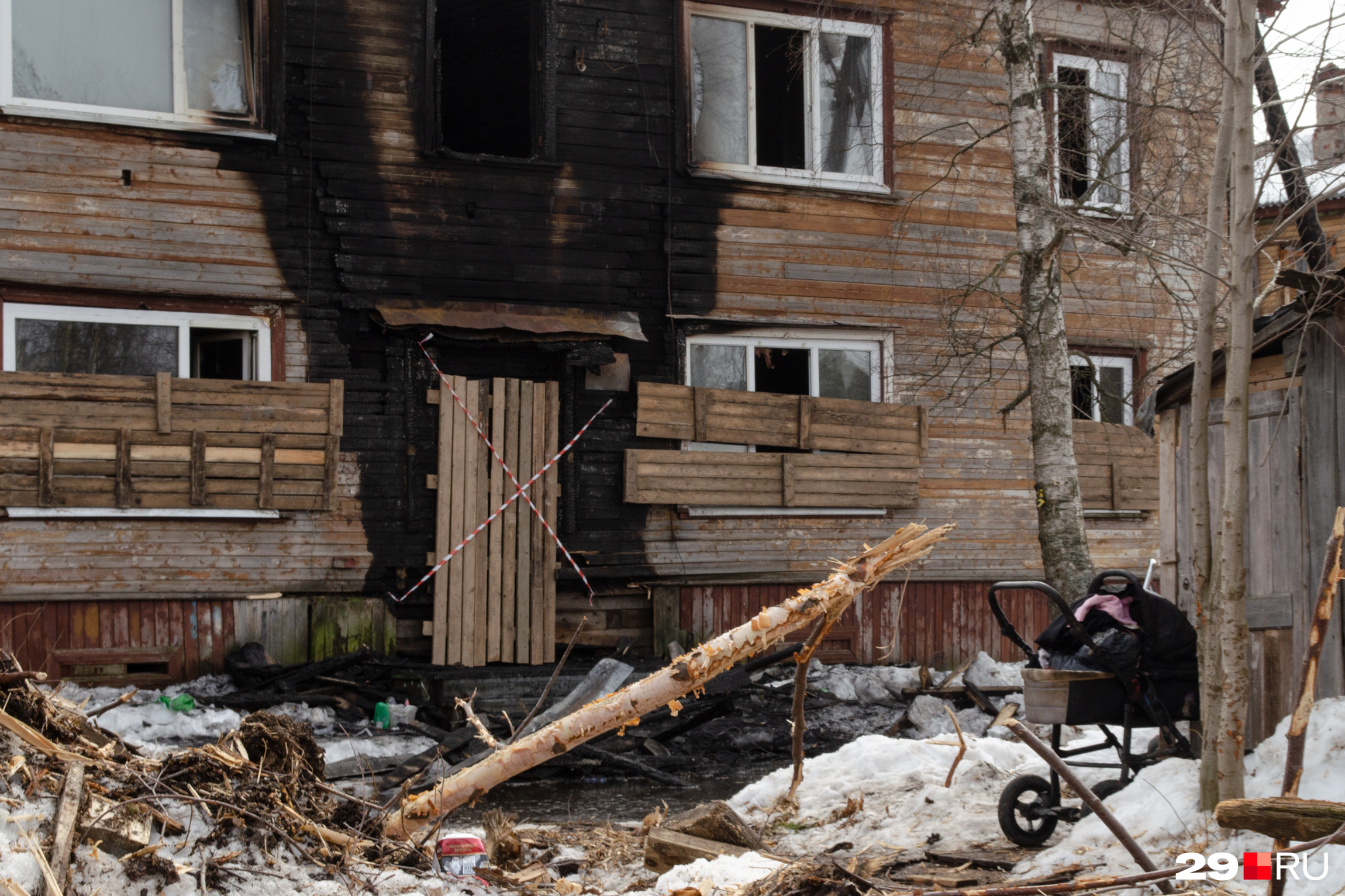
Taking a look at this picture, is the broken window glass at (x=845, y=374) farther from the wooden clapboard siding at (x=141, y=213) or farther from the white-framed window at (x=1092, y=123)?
the wooden clapboard siding at (x=141, y=213)

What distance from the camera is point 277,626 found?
10.2m

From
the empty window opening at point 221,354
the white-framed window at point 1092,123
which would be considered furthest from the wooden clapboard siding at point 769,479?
the empty window opening at point 221,354

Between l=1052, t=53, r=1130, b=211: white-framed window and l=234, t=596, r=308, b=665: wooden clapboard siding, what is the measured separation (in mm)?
8024

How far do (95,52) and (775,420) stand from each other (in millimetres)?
6666

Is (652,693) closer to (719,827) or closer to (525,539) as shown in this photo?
(719,827)

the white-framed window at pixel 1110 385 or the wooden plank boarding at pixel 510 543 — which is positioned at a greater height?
the white-framed window at pixel 1110 385

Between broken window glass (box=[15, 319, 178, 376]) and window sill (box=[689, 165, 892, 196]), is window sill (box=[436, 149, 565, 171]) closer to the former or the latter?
window sill (box=[689, 165, 892, 196])

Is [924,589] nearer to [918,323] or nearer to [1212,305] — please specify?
[918,323]

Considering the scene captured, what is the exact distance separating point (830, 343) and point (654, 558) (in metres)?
2.84

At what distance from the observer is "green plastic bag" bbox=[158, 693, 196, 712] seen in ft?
29.2

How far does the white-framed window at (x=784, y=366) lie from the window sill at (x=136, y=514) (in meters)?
4.00

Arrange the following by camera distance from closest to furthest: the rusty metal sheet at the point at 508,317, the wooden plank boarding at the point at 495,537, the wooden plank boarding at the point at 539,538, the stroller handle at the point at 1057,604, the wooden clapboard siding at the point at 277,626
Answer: the stroller handle at the point at 1057,604 → the wooden clapboard siding at the point at 277,626 → the rusty metal sheet at the point at 508,317 → the wooden plank boarding at the point at 495,537 → the wooden plank boarding at the point at 539,538

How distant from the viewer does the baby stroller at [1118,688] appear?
5.98 metres

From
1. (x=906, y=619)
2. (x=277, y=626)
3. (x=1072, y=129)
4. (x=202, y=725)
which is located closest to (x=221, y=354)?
(x=277, y=626)
